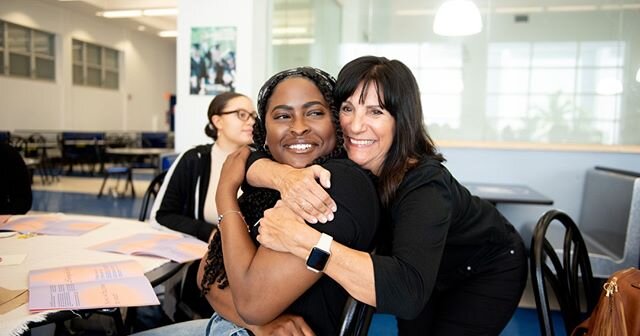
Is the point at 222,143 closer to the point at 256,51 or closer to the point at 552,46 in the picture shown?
the point at 256,51

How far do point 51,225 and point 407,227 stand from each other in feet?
5.20

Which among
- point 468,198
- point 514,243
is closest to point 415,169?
point 468,198

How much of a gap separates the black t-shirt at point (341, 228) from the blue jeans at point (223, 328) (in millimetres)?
149

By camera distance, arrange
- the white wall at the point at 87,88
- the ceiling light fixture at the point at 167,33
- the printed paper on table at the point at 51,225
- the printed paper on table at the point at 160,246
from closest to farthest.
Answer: the printed paper on table at the point at 160,246
the printed paper on table at the point at 51,225
the white wall at the point at 87,88
the ceiling light fixture at the point at 167,33

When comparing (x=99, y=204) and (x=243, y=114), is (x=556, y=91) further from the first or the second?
(x=99, y=204)

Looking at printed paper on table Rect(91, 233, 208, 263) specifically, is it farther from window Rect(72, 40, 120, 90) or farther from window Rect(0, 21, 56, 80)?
window Rect(72, 40, 120, 90)

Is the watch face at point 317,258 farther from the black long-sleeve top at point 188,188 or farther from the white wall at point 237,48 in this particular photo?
the white wall at point 237,48

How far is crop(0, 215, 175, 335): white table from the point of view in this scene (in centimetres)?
105

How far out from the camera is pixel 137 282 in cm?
127

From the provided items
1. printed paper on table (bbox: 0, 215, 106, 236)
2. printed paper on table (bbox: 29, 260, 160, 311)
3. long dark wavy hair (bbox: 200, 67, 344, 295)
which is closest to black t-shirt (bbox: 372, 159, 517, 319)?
long dark wavy hair (bbox: 200, 67, 344, 295)

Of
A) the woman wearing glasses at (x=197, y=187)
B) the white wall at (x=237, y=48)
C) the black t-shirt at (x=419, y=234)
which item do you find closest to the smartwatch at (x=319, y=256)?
the black t-shirt at (x=419, y=234)

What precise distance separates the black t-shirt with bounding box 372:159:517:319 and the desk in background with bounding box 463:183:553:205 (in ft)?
6.58

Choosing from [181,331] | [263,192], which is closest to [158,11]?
[181,331]

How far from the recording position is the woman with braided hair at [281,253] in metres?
0.96
